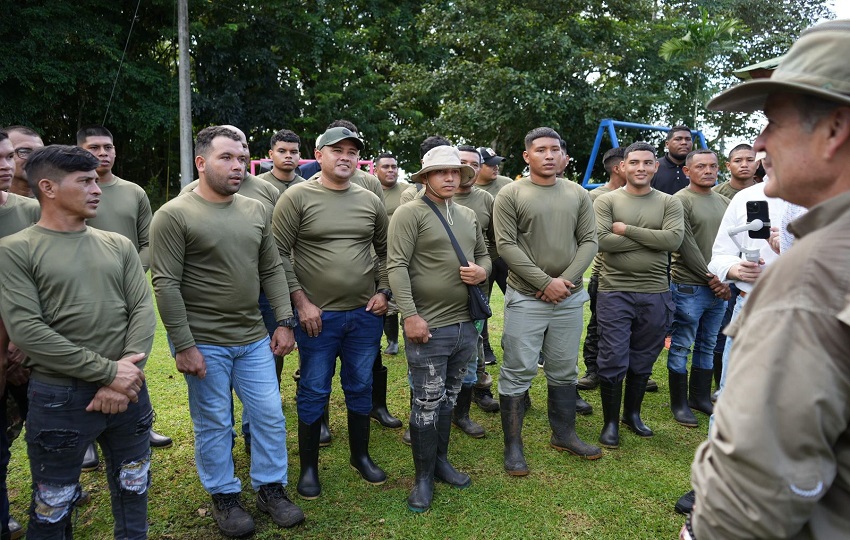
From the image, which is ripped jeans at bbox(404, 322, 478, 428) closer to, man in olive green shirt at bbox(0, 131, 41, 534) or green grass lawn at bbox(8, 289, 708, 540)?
green grass lawn at bbox(8, 289, 708, 540)

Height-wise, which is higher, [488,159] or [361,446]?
[488,159]

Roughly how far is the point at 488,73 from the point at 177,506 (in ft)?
50.2

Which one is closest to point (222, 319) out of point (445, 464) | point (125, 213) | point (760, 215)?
point (125, 213)

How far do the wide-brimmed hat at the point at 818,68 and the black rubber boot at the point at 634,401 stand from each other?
406 centimetres

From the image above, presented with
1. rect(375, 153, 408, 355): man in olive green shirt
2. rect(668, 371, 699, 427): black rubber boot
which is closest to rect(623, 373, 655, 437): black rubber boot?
rect(668, 371, 699, 427): black rubber boot

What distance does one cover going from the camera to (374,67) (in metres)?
22.2

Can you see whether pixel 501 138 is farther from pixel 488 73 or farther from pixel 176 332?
pixel 176 332

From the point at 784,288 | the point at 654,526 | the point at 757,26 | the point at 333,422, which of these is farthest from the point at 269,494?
the point at 757,26

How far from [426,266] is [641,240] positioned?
2.01m

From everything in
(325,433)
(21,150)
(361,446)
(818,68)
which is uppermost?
(818,68)

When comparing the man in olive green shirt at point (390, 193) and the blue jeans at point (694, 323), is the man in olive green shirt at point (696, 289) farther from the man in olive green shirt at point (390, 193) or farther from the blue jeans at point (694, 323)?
the man in olive green shirt at point (390, 193)

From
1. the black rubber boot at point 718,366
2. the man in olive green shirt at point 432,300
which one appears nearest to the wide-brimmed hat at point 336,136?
the man in olive green shirt at point 432,300

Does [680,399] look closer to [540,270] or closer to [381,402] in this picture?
[540,270]

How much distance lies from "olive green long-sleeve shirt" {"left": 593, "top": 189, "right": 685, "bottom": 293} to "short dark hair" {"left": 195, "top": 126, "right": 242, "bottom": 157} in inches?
121
